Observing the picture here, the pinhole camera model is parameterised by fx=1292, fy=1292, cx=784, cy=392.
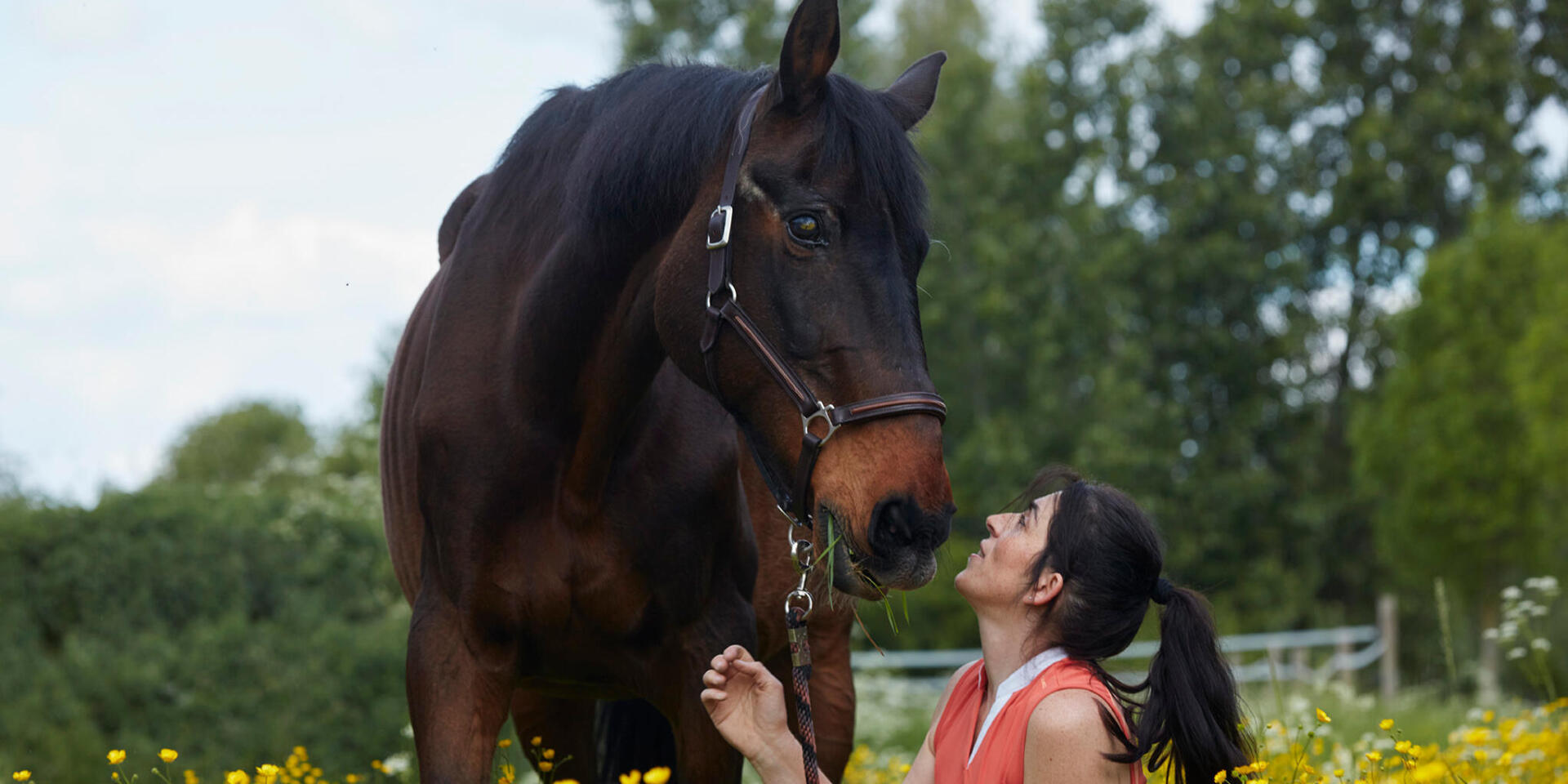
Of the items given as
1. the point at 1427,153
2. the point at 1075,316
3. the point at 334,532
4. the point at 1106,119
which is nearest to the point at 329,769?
the point at 334,532

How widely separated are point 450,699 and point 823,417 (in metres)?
1.12

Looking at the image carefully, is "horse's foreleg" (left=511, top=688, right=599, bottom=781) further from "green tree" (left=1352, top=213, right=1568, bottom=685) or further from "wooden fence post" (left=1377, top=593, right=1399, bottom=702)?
"green tree" (left=1352, top=213, right=1568, bottom=685)

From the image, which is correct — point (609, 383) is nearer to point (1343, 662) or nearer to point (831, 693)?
point (831, 693)

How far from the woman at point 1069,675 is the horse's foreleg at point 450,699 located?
50 centimetres

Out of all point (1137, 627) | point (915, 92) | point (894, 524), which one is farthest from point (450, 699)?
point (915, 92)

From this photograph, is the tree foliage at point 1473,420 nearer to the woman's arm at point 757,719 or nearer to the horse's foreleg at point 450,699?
the woman's arm at point 757,719

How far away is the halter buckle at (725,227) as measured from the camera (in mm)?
2512

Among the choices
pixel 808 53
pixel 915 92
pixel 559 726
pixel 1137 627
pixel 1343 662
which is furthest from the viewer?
pixel 1343 662

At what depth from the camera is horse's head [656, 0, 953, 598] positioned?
2.26 metres

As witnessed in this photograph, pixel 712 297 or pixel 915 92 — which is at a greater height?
pixel 915 92

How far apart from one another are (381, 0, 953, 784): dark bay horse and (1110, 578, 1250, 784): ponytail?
2.35 feet

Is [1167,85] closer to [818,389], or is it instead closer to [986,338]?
[986,338]

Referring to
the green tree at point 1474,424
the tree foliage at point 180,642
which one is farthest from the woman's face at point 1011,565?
the green tree at point 1474,424

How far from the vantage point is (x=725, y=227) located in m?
2.51
